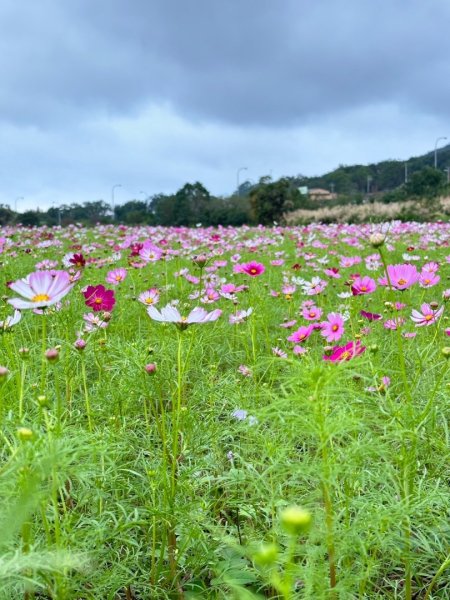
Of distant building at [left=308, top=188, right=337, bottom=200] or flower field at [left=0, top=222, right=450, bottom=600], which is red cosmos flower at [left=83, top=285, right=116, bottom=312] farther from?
distant building at [left=308, top=188, right=337, bottom=200]

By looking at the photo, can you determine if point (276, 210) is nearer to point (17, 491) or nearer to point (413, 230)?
point (413, 230)

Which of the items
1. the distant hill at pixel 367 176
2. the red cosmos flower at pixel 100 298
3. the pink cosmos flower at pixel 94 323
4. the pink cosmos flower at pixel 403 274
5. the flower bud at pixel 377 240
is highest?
the distant hill at pixel 367 176

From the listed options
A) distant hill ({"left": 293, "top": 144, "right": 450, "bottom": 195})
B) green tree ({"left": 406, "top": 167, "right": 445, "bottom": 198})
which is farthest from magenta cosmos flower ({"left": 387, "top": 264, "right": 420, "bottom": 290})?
distant hill ({"left": 293, "top": 144, "right": 450, "bottom": 195})

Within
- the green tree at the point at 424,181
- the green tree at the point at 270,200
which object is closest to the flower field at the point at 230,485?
the green tree at the point at 270,200

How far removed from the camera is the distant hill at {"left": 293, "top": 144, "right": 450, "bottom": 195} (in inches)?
1926

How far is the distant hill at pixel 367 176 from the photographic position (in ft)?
161

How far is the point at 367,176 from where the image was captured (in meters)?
48.3

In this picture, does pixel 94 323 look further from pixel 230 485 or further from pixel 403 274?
pixel 403 274

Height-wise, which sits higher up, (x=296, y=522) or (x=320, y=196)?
(x=320, y=196)

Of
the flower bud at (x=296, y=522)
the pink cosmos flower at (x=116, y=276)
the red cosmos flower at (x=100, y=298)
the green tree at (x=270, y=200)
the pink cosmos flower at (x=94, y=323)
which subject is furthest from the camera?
the green tree at (x=270, y=200)

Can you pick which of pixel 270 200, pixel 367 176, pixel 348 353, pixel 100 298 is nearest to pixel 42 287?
pixel 348 353

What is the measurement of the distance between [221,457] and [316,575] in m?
0.67

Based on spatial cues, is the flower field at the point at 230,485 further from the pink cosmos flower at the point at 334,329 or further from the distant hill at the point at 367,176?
the distant hill at the point at 367,176

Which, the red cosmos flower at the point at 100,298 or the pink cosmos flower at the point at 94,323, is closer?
the pink cosmos flower at the point at 94,323
